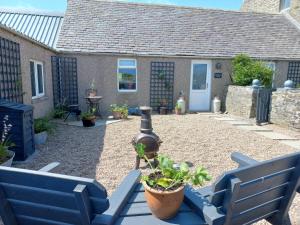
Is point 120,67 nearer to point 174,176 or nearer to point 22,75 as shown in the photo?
point 22,75

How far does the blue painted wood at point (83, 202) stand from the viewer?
133cm

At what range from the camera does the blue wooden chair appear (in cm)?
153

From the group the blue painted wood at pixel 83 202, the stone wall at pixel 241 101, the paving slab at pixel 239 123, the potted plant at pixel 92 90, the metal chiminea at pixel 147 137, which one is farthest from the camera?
the potted plant at pixel 92 90

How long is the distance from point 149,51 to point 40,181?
9.78 metres

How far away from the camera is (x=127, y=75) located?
1074cm

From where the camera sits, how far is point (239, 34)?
42.0ft

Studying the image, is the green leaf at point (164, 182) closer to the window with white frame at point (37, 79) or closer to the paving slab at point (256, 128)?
the paving slab at point (256, 128)

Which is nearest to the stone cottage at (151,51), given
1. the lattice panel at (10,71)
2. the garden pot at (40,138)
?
the lattice panel at (10,71)

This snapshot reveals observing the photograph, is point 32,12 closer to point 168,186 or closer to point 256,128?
point 256,128

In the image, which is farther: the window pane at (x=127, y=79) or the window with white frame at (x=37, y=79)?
the window pane at (x=127, y=79)

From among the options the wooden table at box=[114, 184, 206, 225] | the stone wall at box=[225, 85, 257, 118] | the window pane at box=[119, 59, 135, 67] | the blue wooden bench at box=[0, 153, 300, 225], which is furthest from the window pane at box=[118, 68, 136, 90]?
the wooden table at box=[114, 184, 206, 225]

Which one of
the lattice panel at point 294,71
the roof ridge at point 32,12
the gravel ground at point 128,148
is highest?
the roof ridge at point 32,12

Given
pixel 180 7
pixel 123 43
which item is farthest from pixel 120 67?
pixel 180 7

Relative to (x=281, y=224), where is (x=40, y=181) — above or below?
above
